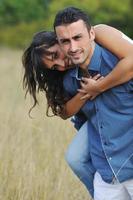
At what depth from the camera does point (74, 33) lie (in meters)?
4.14

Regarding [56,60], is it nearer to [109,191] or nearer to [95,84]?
→ [95,84]

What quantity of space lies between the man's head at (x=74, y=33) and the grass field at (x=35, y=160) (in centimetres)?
162

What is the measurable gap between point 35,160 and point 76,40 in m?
2.38

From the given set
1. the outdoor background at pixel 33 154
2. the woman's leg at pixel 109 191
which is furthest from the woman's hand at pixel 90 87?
the outdoor background at pixel 33 154

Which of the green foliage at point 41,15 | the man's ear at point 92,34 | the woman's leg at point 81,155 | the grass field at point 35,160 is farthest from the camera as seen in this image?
the green foliage at point 41,15

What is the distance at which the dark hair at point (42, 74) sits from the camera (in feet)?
14.5

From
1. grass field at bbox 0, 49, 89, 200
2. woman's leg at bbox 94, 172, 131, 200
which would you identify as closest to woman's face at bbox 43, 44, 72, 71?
woman's leg at bbox 94, 172, 131, 200

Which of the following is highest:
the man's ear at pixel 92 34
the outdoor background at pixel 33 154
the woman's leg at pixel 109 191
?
the man's ear at pixel 92 34

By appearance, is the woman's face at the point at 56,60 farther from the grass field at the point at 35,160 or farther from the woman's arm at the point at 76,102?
the grass field at the point at 35,160

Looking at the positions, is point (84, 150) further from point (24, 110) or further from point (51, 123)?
point (24, 110)

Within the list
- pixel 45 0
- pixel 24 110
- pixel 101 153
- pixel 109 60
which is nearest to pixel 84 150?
pixel 101 153

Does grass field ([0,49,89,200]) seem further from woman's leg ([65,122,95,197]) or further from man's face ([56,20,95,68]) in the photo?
man's face ([56,20,95,68])

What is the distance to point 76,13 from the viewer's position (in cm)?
420

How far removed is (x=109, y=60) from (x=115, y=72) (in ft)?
0.48
